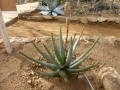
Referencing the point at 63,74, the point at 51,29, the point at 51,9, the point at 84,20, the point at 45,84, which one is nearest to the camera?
the point at 63,74

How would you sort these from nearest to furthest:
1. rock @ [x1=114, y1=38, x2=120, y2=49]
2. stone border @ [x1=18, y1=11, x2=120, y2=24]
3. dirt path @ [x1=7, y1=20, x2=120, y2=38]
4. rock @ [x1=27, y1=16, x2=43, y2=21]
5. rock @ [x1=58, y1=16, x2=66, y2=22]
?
rock @ [x1=114, y1=38, x2=120, y2=49], dirt path @ [x1=7, y1=20, x2=120, y2=38], stone border @ [x1=18, y1=11, x2=120, y2=24], rock @ [x1=58, y1=16, x2=66, y2=22], rock @ [x1=27, y1=16, x2=43, y2=21]

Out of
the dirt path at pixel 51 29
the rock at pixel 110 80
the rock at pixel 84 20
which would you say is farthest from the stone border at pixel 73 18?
the rock at pixel 110 80

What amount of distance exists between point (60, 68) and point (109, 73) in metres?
0.50

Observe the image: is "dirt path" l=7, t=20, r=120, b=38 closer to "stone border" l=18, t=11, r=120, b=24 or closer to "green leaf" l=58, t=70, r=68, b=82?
"stone border" l=18, t=11, r=120, b=24

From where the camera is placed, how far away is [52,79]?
1.81 m

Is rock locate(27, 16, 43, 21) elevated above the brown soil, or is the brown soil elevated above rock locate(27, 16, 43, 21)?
the brown soil

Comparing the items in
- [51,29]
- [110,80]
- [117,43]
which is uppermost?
[110,80]

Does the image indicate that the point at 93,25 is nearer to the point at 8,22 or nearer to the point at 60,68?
the point at 8,22

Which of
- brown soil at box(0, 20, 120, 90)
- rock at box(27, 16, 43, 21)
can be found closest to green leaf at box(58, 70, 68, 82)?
brown soil at box(0, 20, 120, 90)

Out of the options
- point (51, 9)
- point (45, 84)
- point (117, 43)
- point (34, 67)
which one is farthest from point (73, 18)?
point (45, 84)

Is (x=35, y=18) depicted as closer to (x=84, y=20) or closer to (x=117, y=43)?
(x=84, y=20)

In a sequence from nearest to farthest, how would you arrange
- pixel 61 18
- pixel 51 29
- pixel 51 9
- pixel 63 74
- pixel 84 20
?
pixel 63 74
pixel 51 29
pixel 84 20
pixel 61 18
pixel 51 9

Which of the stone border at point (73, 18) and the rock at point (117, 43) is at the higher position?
the rock at point (117, 43)

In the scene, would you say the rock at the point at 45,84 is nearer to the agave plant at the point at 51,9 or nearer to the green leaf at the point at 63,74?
the green leaf at the point at 63,74
